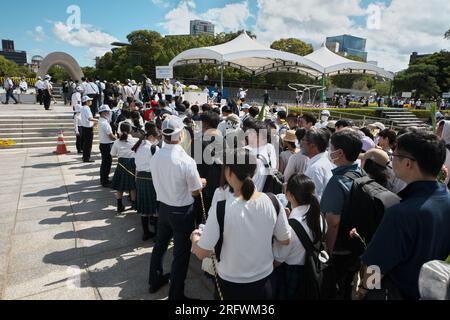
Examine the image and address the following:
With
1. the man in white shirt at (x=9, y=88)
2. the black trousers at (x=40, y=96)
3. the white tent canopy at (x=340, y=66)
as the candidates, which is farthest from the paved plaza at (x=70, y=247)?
the white tent canopy at (x=340, y=66)

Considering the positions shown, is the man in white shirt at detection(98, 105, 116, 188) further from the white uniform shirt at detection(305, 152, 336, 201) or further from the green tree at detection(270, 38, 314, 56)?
the green tree at detection(270, 38, 314, 56)

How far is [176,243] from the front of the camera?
2.91m

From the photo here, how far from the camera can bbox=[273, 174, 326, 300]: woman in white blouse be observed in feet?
7.14

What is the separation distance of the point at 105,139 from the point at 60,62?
1088 inches

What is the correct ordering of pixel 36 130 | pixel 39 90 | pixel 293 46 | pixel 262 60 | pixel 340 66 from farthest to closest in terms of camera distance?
pixel 293 46 < pixel 262 60 < pixel 340 66 < pixel 39 90 < pixel 36 130

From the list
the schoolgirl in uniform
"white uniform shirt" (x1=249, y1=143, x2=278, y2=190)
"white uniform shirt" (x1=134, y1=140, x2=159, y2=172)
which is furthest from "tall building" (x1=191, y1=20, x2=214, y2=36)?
"white uniform shirt" (x1=249, y1=143, x2=278, y2=190)

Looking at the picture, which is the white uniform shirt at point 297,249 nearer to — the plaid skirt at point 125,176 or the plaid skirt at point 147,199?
the plaid skirt at point 147,199

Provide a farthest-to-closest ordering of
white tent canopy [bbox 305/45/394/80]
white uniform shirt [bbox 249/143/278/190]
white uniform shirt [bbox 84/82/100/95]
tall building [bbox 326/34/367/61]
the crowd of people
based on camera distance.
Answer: tall building [bbox 326/34/367/61]
white tent canopy [bbox 305/45/394/80]
white uniform shirt [bbox 84/82/100/95]
white uniform shirt [bbox 249/143/278/190]
the crowd of people

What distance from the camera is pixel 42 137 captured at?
1120 cm

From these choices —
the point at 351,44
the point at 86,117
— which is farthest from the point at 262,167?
the point at 351,44

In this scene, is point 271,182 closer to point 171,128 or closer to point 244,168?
point 171,128

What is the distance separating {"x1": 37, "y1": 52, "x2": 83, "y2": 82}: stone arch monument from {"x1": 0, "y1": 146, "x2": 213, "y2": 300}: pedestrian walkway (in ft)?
83.6

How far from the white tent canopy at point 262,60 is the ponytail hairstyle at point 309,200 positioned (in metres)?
15.3

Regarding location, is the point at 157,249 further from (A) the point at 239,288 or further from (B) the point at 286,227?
(B) the point at 286,227
